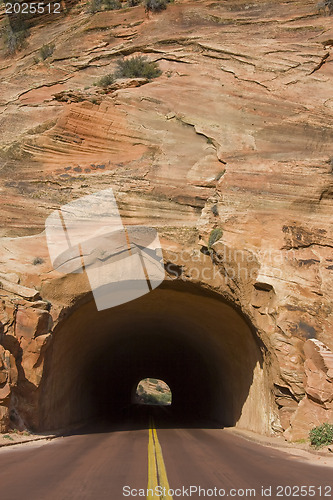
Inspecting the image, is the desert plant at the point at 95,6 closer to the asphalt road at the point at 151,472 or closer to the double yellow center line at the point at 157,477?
the asphalt road at the point at 151,472

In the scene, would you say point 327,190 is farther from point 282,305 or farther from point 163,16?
point 163,16

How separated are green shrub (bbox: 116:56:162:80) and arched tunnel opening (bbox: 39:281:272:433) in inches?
332

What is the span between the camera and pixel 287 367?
14.8 m

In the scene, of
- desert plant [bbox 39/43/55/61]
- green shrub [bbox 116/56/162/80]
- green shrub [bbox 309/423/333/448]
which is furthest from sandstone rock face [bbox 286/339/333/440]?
desert plant [bbox 39/43/55/61]

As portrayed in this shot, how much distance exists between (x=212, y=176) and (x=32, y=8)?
54.3ft

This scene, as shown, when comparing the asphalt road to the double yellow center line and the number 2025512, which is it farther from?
the number 2025512

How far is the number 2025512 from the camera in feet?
86.2

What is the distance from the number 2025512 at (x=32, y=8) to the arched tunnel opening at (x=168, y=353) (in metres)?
16.4

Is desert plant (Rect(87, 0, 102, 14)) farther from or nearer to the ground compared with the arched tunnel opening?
farther from the ground

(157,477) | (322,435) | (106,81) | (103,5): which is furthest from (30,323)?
(103,5)

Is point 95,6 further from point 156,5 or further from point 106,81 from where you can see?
point 106,81

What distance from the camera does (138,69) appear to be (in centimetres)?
2002

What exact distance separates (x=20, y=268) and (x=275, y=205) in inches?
334

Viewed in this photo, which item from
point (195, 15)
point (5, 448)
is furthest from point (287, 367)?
point (195, 15)
